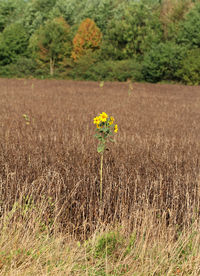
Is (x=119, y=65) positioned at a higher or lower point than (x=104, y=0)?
lower

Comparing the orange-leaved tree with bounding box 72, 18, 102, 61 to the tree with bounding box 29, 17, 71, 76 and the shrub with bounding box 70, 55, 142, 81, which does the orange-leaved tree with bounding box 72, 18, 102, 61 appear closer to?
the tree with bounding box 29, 17, 71, 76

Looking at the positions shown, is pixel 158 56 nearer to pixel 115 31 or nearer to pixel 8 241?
pixel 115 31

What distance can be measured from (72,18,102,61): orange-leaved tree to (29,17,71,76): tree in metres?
1.25

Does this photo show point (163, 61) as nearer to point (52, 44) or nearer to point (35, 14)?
point (52, 44)

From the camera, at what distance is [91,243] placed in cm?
282

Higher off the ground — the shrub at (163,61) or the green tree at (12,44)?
the green tree at (12,44)

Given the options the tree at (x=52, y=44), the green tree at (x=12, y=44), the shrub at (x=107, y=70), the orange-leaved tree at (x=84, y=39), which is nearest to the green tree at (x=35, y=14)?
the green tree at (x=12, y=44)

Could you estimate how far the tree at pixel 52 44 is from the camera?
3869 cm

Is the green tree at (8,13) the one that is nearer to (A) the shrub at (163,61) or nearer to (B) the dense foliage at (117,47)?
(B) the dense foliage at (117,47)

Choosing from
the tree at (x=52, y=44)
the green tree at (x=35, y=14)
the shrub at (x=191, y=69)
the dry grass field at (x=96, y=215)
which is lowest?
the dry grass field at (x=96, y=215)

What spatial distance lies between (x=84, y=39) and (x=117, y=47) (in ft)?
13.2

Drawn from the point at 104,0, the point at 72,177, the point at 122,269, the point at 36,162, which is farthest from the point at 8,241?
the point at 104,0

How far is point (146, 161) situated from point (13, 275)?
8.92 ft

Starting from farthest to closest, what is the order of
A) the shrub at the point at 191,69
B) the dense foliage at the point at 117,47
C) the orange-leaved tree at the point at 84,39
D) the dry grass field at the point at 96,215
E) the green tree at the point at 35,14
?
1. the green tree at the point at 35,14
2. the orange-leaved tree at the point at 84,39
3. the dense foliage at the point at 117,47
4. the shrub at the point at 191,69
5. the dry grass field at the point at 96,215
